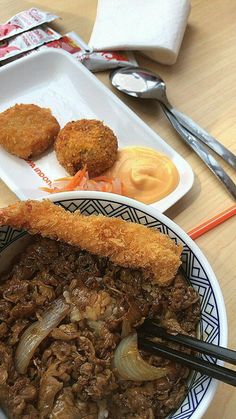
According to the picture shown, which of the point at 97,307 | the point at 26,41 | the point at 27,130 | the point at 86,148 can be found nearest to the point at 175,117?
the point at 86,148

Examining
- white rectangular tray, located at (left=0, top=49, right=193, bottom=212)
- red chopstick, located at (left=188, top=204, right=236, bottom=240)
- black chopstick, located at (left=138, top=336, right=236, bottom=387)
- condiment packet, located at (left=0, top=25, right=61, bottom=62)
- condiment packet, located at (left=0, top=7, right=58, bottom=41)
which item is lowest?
red chopstick, located at (left=188, top=204, right=236, bottom=240)

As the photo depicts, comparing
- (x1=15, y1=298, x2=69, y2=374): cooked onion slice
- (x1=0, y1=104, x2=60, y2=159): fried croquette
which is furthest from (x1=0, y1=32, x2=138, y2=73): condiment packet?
(x1=15, y1=298, x2=69, y2=374): cooked onion slice

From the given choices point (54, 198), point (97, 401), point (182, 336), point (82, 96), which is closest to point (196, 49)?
point (82, 96)

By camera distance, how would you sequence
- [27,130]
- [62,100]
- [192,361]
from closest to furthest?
[192,361], [27,130], [62,100]

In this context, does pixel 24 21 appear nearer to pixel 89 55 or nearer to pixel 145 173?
pixel 89 55

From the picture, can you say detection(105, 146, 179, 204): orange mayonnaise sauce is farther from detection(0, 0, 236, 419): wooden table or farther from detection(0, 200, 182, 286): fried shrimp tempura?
detection(0, 200, 182, 286): fried shrimp tempura

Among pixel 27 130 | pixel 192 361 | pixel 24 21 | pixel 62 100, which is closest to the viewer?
pixel 192 361

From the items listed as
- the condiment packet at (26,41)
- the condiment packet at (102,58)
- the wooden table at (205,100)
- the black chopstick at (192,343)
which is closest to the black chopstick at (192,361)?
the black chopstick at (192,343)
